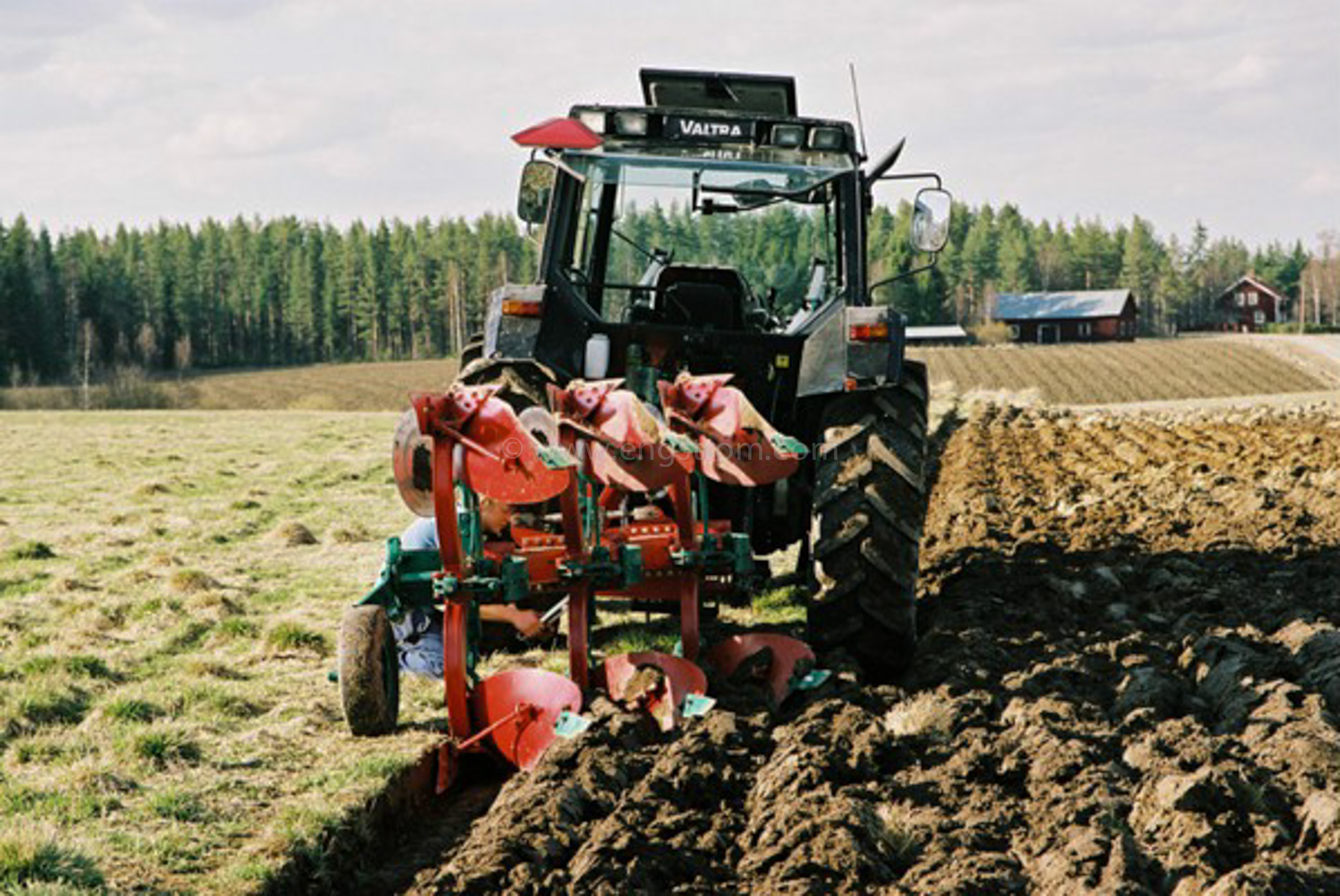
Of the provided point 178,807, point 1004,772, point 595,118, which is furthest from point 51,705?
point 1004,772

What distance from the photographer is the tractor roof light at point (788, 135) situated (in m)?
7.64

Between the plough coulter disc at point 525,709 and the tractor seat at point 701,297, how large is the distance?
2796mm

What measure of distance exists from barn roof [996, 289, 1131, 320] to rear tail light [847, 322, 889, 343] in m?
90.4

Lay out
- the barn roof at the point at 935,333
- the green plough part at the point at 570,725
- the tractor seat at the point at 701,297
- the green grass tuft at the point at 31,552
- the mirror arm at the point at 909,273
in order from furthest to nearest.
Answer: the barn roof at the point at 935,333
the green grass tuft at the point at 31,552
the tractor seat at the point at 701,297
the mirror arm at the point at 909,273
the green plough part at the point at 570,725

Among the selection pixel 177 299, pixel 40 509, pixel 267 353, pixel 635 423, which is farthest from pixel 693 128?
pixel 267 353

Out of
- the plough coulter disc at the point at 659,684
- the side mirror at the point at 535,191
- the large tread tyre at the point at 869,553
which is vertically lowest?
the plough coulter disc at the point at 659,684

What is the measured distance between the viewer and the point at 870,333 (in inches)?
267

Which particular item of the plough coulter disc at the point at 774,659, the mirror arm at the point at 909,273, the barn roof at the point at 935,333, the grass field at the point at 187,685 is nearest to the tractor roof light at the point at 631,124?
the mirror arm at the point at 909,273

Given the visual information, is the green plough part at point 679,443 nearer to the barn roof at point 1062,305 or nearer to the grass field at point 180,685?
the grass field at point 180,685

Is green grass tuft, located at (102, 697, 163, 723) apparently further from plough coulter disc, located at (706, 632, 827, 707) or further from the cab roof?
the cab roof

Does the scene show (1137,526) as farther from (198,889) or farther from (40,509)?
(40,509)

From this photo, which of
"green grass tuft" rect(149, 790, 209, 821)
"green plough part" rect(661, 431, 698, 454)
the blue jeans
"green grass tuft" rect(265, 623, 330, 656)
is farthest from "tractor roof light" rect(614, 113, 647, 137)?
"green grass tuft" rect(149, 790, 209, 821)

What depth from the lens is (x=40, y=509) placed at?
621 inches

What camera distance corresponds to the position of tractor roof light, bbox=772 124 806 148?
764cm
